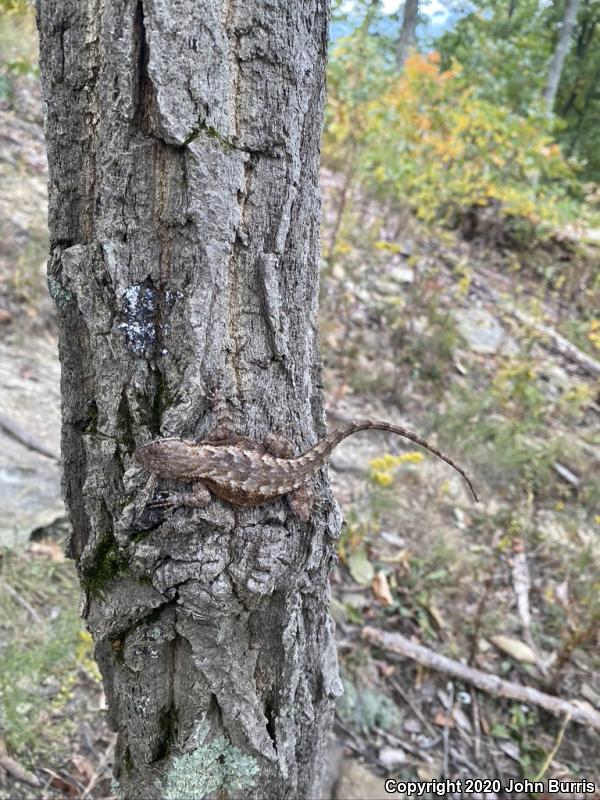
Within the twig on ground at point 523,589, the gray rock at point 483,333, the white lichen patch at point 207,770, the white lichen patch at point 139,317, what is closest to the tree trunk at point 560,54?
the gray rock at point 483,333

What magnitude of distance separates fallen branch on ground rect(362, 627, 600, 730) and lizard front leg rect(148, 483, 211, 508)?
206 cm

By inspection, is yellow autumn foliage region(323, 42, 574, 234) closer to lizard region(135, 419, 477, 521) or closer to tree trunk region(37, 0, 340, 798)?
tree trunk region(37, 0, 340, 798)

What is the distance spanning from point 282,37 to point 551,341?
6042 millimetres

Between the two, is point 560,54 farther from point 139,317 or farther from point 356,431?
point 139,317

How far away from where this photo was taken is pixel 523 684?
3.30 metres

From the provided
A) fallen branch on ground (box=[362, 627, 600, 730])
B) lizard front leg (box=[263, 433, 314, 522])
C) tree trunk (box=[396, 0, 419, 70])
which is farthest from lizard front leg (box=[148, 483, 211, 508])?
tree trunk (box=[396, 0, 419, 70])

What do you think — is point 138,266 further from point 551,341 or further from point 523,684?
point 551,341

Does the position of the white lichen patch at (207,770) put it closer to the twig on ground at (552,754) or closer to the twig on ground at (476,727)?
the twig on ground at (552,754)

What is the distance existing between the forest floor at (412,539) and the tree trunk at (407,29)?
7292mm

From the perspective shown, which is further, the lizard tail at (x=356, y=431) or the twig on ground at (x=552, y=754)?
the twig on ground at (x=552, y=754)

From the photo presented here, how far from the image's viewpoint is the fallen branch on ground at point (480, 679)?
3.08 m

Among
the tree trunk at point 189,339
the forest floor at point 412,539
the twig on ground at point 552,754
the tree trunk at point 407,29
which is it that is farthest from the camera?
the tree trunk at point 407,29

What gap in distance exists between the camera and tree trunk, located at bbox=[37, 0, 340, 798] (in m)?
1.25

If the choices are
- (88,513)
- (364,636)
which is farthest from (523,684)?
(88,513)
